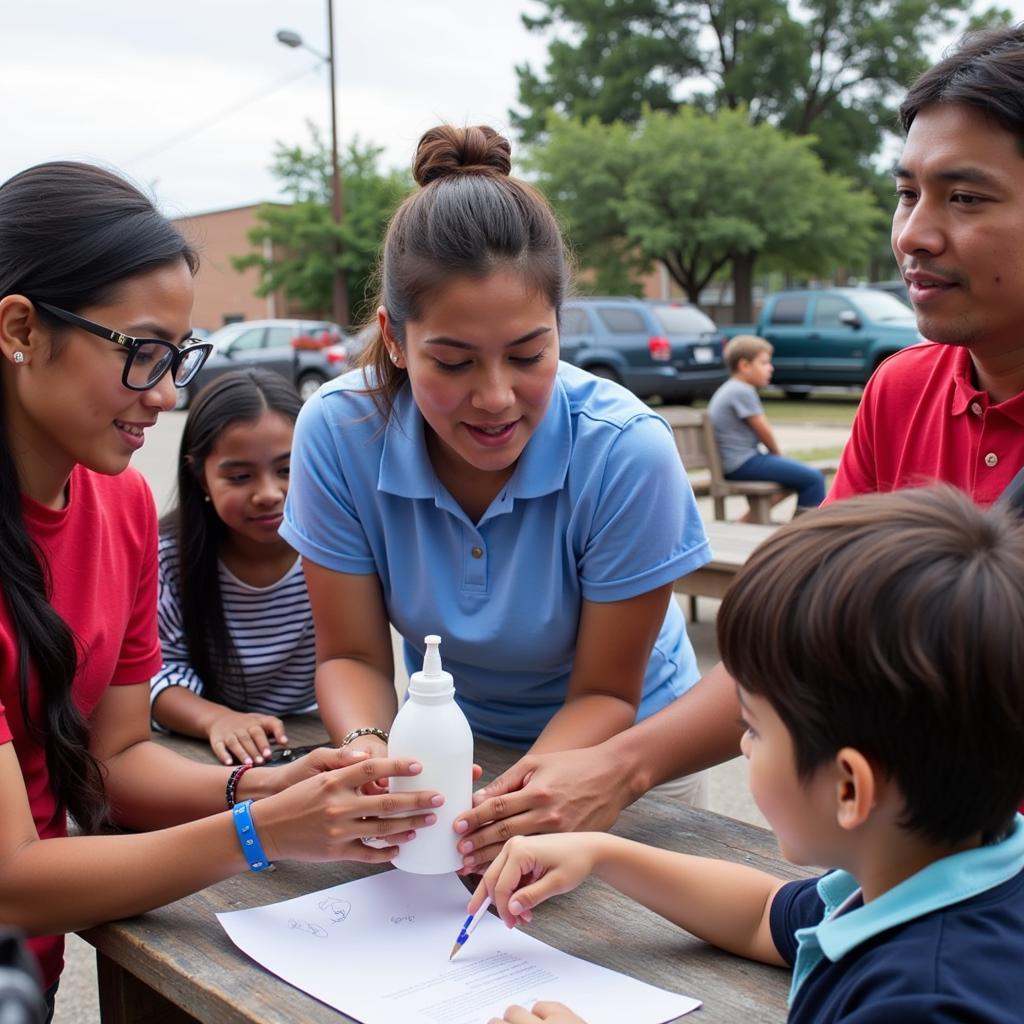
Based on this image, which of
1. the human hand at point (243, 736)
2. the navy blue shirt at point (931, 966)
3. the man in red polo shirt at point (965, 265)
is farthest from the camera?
the human hand at point (243, 736)

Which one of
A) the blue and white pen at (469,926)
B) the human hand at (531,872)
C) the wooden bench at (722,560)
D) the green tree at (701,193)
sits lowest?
the wooden bench at (722,560)

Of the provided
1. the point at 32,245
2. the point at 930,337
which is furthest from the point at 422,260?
the point at 930,337

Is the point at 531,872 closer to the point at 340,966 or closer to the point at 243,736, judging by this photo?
the point at 340,966

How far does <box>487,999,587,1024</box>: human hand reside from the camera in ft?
3.78

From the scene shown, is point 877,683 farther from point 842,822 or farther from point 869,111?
point 869,111

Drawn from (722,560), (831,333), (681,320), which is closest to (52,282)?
(722,560)

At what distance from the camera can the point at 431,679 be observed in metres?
1.44

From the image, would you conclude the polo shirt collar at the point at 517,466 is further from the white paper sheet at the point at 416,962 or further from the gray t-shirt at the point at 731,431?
the gray t-shirt at the point at 731,431

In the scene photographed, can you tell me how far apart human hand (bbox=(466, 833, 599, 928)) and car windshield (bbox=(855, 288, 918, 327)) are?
610 inches

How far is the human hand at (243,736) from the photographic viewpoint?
6.74 ft

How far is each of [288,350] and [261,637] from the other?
15952 mm

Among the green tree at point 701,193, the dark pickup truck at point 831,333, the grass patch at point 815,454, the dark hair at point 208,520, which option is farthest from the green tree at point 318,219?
the dark hair at point 208,520

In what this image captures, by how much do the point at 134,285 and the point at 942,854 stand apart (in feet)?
4.17

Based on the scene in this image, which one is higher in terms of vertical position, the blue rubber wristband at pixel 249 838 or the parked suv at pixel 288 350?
the parked suv at pixel 288 350
